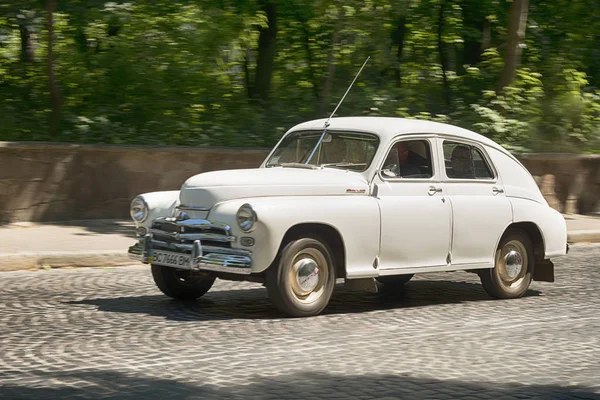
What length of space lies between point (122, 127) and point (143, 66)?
147cm

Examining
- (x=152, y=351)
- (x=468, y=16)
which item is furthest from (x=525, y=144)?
(x=152, y=351)

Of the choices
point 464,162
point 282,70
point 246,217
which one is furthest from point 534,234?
point 282,70

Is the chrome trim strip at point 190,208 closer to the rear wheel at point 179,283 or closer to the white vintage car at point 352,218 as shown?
the white vintage car at point 352,218

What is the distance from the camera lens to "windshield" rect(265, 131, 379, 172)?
32.8 feet

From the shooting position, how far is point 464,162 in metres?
10.6

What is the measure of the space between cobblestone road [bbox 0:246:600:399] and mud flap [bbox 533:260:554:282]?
0.74ft

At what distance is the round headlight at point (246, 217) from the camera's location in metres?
8.77

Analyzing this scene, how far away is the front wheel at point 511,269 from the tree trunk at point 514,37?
10.6 meters

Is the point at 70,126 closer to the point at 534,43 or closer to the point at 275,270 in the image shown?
the point at 275,270

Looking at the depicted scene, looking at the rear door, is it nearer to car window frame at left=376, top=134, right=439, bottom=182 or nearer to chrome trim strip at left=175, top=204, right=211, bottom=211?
car window frame at left=376, top=134, right=439, bottom=182

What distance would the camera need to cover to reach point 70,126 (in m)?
17.9

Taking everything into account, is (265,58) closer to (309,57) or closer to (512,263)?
(309,57)

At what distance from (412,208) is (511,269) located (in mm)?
1658

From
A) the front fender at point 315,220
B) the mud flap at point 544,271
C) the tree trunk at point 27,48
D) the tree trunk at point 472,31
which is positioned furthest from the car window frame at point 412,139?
the tree trunk at point 472,31
